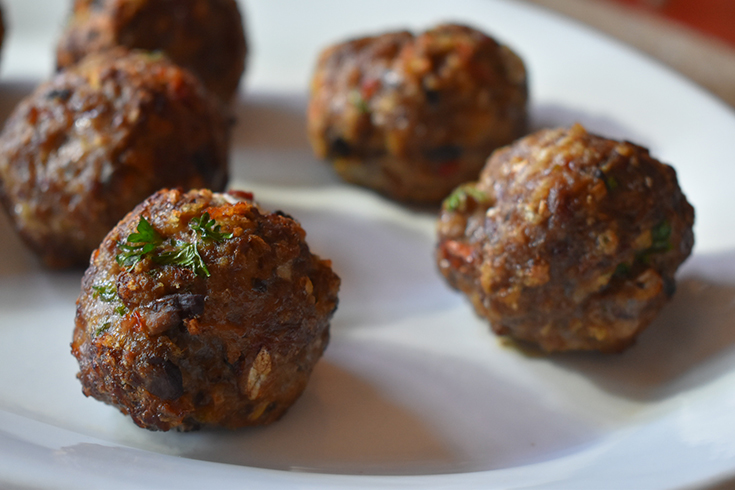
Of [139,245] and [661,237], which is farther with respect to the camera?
[661,237]

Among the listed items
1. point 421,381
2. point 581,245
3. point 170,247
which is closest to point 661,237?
point 581,245

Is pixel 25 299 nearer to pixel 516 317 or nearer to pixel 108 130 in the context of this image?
pixel 108 130


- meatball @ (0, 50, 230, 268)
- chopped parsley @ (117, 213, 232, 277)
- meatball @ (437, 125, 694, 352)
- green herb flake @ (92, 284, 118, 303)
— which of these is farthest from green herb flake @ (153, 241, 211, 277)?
meatball @ (437, 125, 694, 352)

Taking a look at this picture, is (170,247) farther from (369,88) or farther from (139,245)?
(369,88)

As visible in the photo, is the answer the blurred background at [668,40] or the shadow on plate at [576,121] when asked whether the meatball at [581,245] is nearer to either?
the shadow on plate at [576,121]

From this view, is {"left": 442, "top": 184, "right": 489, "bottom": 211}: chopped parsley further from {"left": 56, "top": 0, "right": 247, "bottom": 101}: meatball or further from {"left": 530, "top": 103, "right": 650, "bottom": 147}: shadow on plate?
{"left": 56, "top": 0, "right": 247, "bottom": 101}: meatball

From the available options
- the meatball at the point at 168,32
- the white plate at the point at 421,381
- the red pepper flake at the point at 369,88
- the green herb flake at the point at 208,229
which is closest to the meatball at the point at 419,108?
the red pepper flake at the point at 369,88
